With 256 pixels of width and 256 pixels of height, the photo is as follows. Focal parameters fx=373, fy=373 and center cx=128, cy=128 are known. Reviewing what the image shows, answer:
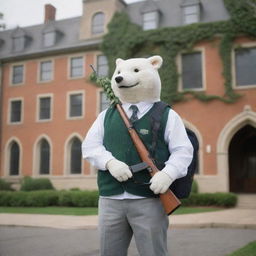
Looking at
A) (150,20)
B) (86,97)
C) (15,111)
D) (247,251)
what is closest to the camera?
Answer: (247,251)

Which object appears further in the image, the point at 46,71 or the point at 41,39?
the point at 41,39

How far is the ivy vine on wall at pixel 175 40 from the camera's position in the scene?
16969mm

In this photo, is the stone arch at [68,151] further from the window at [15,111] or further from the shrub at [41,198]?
the shrub at [41,198]

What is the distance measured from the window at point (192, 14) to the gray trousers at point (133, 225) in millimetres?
17152

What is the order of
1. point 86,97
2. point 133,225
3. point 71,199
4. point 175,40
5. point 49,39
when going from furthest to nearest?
point 49,39, point 86,97, point 175,40, point 71,199, point 133,225

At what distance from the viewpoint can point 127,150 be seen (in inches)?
118

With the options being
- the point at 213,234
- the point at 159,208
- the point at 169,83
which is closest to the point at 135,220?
the point at 159,208

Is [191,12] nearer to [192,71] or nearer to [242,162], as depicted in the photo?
[192,71]

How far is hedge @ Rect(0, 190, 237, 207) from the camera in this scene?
1487 centimetres

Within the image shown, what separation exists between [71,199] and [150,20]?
10.3 m

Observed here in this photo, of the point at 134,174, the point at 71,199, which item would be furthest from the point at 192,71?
the point at 134,174

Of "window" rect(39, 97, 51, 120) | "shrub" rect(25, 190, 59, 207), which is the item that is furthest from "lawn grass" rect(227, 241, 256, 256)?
"window" rect(39, 97, 51, 120)

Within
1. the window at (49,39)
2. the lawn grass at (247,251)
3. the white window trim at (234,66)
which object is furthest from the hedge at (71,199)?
the window at (49,39)

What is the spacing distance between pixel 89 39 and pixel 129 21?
9.41 ft
